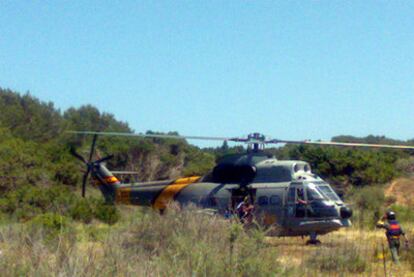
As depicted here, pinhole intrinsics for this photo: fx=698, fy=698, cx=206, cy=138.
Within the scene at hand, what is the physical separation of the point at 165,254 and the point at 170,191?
11522 millimetres

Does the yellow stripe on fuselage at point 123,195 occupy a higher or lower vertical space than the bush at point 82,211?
higher

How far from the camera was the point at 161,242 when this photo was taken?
1011cm

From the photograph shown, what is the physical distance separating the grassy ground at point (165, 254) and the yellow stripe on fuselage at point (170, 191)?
773 cm

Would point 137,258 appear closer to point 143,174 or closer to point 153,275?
point 153,275

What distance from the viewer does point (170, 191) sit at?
19.6 metres

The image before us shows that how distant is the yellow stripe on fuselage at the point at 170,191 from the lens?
765 inches

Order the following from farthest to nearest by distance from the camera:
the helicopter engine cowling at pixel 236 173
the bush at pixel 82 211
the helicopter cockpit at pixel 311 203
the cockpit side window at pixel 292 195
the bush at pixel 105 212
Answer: the bush at pixel 105 212
the bush at pixel 82 211
the helicopter engine cowling at pixel 236 173
the cockpit side window at pixel 292 195
the helicopter cockpit at pixel 311 203

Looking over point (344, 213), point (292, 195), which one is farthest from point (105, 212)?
point (344, 213)

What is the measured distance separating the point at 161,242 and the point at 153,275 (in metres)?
4.22

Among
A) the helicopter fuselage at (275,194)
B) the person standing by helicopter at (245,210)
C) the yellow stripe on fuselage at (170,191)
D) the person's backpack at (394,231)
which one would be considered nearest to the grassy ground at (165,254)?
the person's backpack at (394,231)

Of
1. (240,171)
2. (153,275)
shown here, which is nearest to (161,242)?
(153,275)

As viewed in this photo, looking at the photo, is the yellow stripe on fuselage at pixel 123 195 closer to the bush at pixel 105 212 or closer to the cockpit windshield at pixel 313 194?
the bush at pixel 105 212

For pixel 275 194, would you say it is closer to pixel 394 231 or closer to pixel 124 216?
pixel 394 231

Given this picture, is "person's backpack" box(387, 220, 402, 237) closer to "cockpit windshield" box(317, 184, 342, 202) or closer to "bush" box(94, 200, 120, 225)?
"cockpit windshield" box(317, 184, 342, 202)
